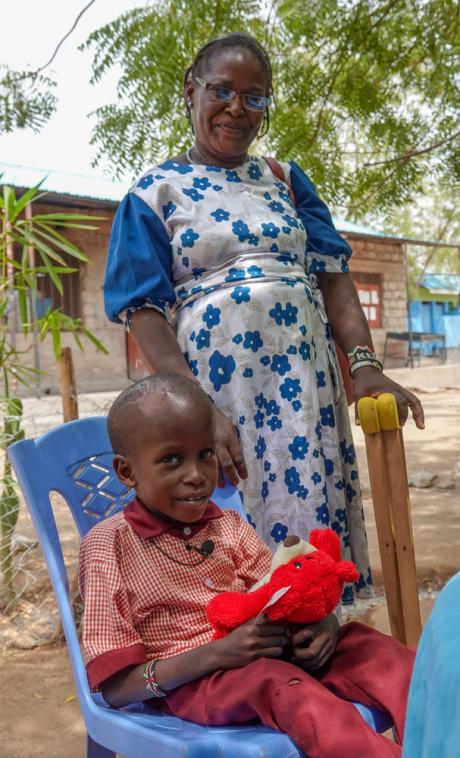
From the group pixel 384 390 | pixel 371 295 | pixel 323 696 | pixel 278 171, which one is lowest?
pixel 323 696

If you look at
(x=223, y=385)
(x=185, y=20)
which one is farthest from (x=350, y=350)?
(x=185, y=20)

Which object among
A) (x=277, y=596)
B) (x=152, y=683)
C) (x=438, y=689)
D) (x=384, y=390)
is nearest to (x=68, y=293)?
(x=384, y=390)

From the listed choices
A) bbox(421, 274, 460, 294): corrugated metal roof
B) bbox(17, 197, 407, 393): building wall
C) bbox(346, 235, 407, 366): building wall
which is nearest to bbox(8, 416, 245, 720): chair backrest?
bbox(17, 197, 407, 393): building wall

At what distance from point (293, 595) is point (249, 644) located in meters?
0.12

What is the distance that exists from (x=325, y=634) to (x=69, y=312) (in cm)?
1226

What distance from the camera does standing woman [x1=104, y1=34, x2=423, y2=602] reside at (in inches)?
79.9

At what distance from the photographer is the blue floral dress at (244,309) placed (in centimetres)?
204

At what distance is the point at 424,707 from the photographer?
0.59 meters

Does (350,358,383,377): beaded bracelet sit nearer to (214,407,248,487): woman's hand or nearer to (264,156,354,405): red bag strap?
(264,156,354,405): red bag strap

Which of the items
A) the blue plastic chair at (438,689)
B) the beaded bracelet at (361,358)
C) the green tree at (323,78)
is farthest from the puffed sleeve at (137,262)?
the green tree at (323,78)

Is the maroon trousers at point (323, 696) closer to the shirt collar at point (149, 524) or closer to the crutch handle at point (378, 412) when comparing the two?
the shirt collar at point (149, 524)

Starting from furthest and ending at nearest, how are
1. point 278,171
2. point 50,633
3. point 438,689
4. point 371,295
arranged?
point 371,295 → point 50,633 → point 278,171 → point 438,689

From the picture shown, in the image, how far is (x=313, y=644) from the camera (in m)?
1.44

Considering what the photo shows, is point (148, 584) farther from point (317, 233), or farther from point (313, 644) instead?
point (317, 233)
